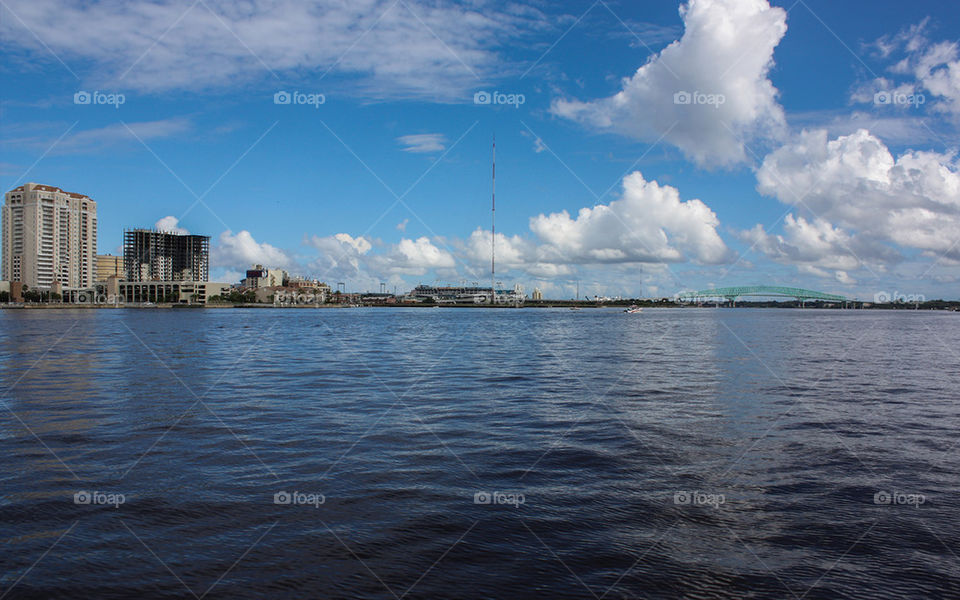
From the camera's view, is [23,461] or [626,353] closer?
[23,461]

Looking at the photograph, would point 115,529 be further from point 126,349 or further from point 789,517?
point 126,349

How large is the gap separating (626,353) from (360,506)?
114 ft

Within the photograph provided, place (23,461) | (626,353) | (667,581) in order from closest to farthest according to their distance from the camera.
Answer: (667,581)
(23,461)
(626,353)

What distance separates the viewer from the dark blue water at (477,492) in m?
7.95

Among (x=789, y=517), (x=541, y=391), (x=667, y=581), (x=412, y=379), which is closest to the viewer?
(x=667, y=581)

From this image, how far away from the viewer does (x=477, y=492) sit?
1124 centimetres

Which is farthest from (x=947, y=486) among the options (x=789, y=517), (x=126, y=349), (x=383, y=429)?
(x=126, y=349)

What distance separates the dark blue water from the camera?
7949 mm

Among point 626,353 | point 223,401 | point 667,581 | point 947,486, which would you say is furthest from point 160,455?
point 626,353

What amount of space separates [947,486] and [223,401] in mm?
20596

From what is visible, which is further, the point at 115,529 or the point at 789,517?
the point at 789,517

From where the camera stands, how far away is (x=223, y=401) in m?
21.2

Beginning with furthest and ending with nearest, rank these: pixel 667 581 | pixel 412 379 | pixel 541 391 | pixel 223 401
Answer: pixel 412 379, pixel 541 391, pixel 223 401, pixel 667 581

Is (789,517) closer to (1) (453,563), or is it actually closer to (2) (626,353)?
(1) (453,563)
